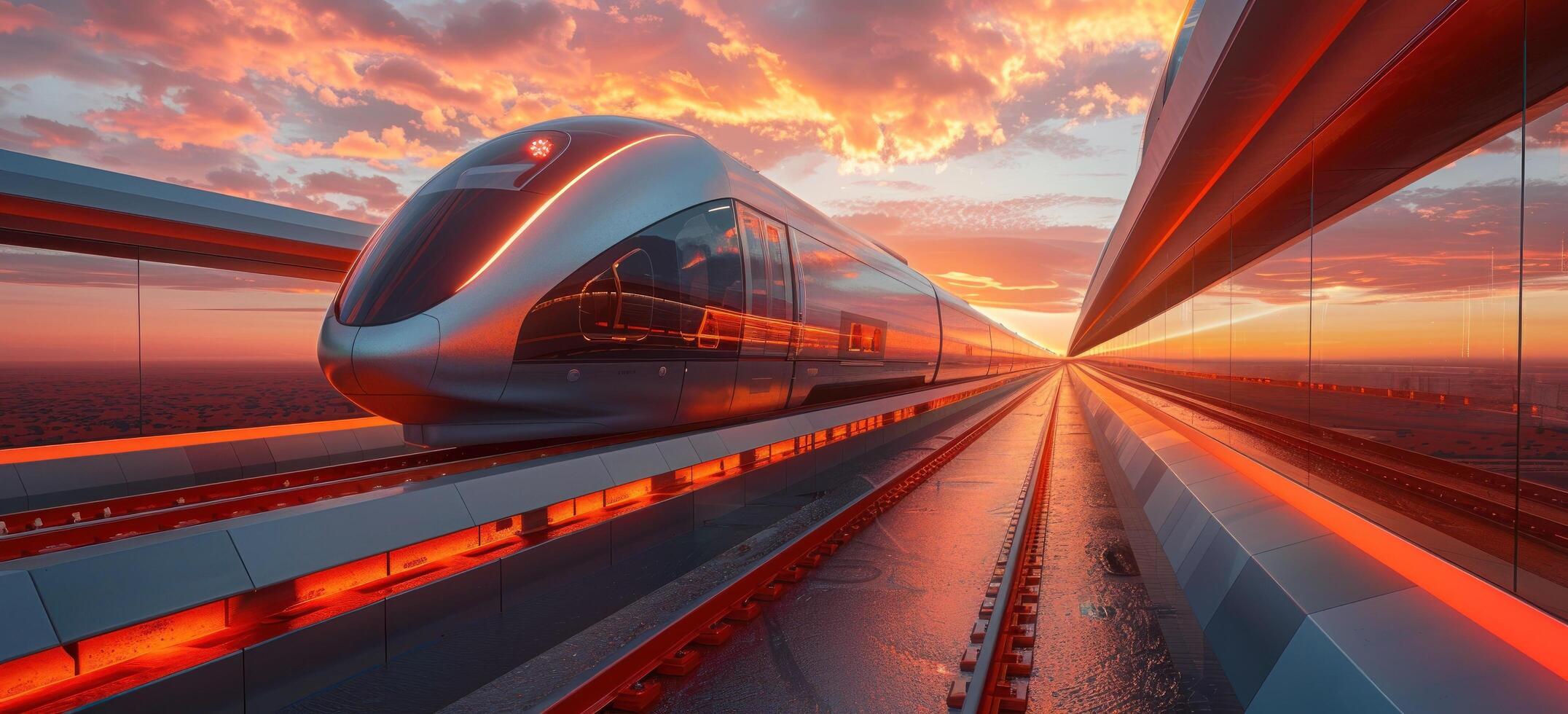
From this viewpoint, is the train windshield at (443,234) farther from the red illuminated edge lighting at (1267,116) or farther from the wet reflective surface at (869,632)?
the red illuminated edge lighting at (1267,116)

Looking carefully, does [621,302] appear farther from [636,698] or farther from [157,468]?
[157,468]

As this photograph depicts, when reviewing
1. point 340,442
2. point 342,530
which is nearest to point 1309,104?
point 342,530

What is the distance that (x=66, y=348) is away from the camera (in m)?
9.42

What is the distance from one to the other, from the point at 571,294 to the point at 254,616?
336cm

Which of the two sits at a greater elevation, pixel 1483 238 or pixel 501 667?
pixel 1483 238

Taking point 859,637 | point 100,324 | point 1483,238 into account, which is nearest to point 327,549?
point 859,637

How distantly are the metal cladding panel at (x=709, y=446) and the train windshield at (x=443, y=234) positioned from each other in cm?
346

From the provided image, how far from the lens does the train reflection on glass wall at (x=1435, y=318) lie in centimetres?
259

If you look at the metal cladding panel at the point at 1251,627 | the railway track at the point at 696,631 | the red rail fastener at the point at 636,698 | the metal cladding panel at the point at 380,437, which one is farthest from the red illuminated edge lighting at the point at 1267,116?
the metal cladding panel at the point at 380,437

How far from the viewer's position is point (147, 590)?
385 centimetres

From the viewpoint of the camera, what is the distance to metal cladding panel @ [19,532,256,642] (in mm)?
3514

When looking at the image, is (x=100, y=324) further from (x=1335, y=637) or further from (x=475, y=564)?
(x=1335, y=637)

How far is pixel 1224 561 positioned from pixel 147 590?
5.75m

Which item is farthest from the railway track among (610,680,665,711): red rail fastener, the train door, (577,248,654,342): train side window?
(577,248,654,342): train side window
